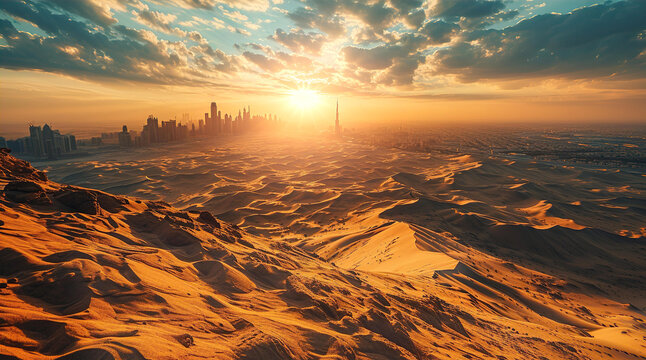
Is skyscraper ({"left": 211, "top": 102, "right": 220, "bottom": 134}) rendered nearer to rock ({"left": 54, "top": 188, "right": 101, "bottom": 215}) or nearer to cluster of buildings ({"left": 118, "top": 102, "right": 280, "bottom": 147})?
cluster of buildings ({"left": 118, "top": 102, "right": 280, "bottom": 147})

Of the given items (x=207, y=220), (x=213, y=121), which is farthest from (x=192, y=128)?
(x=207, y=220)

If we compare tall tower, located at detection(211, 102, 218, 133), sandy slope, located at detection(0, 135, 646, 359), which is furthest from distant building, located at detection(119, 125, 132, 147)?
sandy slope, located at detection(0, 135, 646, 359)

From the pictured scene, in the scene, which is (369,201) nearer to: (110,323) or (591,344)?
(591,344)

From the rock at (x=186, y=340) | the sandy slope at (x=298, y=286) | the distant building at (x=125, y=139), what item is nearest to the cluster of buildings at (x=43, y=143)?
the distant building at (x=125, y=139)

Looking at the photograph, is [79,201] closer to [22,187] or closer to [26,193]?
[26,193]

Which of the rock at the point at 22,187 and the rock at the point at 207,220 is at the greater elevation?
the rock at the point at 22,187

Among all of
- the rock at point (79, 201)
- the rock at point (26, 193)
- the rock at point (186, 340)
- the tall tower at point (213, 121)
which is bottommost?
the rock at point (186, 340)

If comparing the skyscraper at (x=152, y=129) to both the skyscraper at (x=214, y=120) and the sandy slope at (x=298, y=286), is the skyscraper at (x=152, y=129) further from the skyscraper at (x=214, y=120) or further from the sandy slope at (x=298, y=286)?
the sandy slope at (x=298, y=286)

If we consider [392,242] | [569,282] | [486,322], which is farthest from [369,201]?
[486,322]
